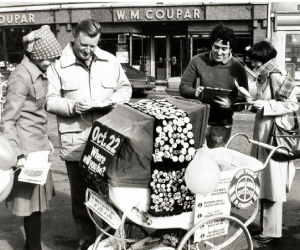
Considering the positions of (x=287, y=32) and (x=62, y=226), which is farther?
(x=287, y=32)

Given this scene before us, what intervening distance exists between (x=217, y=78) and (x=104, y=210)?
194cm

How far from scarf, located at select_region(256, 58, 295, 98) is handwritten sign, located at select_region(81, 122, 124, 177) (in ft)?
5.67

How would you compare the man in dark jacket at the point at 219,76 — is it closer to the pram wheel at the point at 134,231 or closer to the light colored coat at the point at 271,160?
the light colored coat at the point at 271,160

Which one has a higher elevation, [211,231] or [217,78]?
[217,78]

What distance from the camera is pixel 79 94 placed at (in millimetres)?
3812

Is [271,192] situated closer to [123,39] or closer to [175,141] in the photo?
[175,141]

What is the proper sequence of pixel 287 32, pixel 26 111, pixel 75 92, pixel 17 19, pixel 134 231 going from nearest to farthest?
pixel 26 111, pixel 75 92, pixel 134 231, pixel 287 32, pixel 17 19

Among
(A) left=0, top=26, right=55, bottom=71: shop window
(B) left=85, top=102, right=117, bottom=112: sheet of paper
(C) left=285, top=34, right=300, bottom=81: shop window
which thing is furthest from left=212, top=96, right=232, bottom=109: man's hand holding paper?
(A) left=0, top=26, right=55, bottom=71: shop window

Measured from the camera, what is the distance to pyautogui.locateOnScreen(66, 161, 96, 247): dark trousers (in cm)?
388

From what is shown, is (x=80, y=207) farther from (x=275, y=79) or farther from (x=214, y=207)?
(x=275, y=79)

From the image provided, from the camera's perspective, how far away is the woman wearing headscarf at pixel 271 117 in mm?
3990

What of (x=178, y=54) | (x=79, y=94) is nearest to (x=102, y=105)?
(x=79, y=94)

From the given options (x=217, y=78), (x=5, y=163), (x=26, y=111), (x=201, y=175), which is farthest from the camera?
(x=217, y=78)

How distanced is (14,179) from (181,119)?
1588 mm
